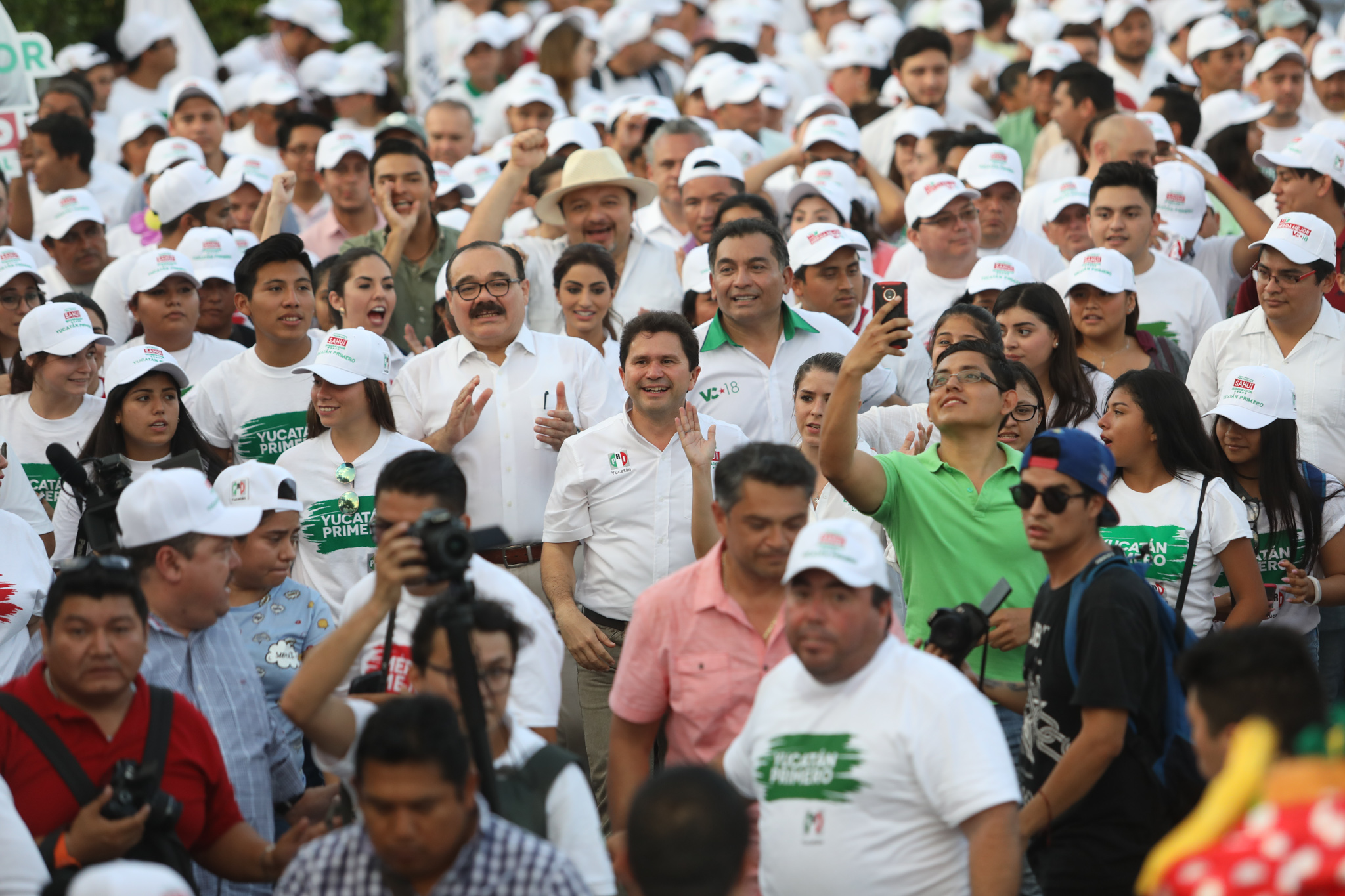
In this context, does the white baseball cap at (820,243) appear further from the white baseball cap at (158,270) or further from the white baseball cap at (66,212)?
the white baseball cap at (66,212)

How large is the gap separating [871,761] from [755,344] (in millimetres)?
3571

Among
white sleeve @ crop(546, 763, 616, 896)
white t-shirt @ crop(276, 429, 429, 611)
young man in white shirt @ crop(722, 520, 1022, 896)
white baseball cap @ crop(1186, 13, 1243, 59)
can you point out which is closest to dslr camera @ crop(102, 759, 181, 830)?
white sleeve @ crop(546, 763, 616, 896)

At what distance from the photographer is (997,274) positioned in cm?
779

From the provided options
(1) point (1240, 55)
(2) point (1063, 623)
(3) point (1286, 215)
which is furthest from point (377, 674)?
(1) point (1240, 55)

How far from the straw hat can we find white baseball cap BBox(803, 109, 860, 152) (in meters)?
2.04

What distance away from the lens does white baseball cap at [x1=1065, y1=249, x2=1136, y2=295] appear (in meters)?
7.41

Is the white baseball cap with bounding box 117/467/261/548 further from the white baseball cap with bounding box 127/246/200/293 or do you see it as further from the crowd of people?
the white baseball cap with bounding box 127/246/200/293

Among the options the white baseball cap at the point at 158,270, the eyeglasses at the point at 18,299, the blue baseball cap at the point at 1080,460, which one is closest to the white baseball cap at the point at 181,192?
the eyeglasses at the point at 18,299

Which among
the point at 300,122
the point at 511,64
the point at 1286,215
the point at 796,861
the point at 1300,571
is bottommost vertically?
the point at 796,861

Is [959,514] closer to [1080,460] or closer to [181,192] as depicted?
[1080,460]

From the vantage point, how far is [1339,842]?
2.25 meters

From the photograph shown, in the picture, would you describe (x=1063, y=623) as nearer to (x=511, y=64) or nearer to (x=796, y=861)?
(x=796, y=861)

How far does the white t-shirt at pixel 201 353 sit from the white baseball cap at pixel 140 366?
3.71ft

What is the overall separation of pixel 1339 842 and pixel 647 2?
15213 millimetres
